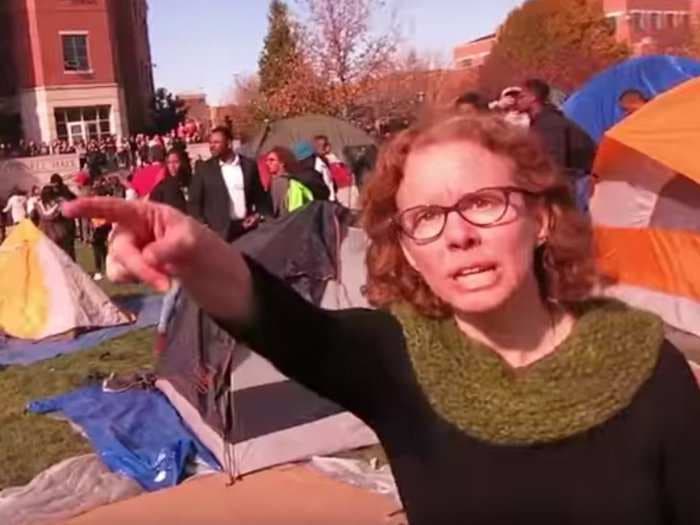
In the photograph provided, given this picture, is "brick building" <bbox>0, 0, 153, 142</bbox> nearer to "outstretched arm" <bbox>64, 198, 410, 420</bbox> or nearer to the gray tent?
the gray tent

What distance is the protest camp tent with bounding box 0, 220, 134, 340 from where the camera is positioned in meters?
9.27

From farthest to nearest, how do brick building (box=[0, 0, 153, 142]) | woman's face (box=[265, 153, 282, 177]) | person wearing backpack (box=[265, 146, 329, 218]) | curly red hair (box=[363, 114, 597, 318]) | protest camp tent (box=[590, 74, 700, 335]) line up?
brick building (box=[0, 0, 153, 142]), woman's face (box=[265, 153, 282, 177]), person wearing backpack (box=[265, 146, 329, 218]), protest camp tent (box=[590, 74, 700, 335]), curly red hair (box=[363, 114, 597, 318])

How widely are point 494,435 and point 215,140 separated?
6.95 meters

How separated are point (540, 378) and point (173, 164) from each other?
30.1 ft

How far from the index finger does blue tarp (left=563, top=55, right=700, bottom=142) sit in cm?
Answer: 1055

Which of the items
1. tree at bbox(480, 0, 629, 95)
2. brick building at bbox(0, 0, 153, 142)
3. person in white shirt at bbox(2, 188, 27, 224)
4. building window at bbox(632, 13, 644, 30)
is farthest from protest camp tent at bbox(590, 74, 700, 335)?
building window at bbox(632, 13, 644, 30)

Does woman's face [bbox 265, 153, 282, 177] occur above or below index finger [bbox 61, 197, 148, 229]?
below

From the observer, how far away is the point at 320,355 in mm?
1571

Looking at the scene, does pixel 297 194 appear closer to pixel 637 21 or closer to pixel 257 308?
pixel 257 308

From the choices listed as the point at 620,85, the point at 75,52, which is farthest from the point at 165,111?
the point at 620,85

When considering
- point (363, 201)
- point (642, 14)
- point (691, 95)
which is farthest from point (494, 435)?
point (642, 14)

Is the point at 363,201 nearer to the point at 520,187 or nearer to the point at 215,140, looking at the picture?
the point at 520,187

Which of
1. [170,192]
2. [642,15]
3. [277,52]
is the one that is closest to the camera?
[170,192]

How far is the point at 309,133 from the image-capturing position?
66.0ft
